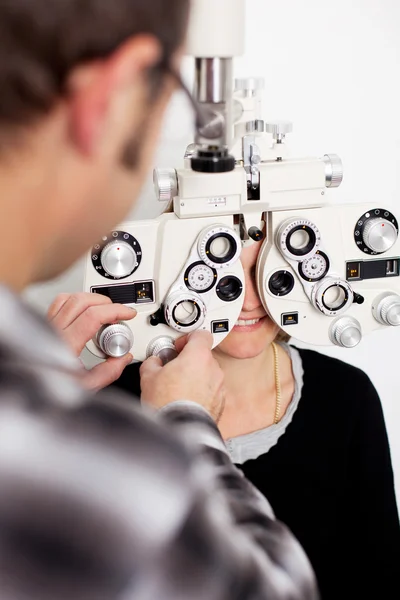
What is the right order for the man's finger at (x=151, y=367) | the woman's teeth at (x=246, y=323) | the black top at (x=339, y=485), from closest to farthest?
the man's finger at (x=151, y=367) < the woman's teeth at (x=246, y=323) < the black top at (x=339, y=485)

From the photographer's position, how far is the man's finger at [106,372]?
46.4 inches

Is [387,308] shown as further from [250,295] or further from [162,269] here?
[162,269]

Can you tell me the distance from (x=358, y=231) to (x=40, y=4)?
776mm

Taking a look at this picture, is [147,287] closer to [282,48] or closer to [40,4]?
[40,4]

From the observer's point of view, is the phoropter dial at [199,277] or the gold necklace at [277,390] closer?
the phoropter dial at [199,277]

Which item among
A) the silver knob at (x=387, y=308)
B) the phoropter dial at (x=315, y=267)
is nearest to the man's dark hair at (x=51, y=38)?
the phoropter dial at (x=315, y=267)

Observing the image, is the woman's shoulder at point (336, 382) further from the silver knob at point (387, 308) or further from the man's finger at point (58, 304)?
the man's finger at point (58, 304)

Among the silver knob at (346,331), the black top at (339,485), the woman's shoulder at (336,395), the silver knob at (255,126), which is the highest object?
the silver knob at (255,126)

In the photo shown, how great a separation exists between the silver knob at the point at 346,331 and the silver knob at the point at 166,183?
0.35 meters

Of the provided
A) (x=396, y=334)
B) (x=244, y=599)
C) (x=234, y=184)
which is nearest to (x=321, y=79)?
(x=396, y=334)

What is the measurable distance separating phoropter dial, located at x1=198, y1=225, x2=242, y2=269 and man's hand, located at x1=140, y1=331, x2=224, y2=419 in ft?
0.49

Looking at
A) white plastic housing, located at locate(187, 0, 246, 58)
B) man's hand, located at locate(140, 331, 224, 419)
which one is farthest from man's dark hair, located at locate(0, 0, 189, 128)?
man's hand, located at locate(140, 331, 224, 419)

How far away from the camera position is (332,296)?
4.06 ft

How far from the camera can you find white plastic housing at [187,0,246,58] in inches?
33.4
